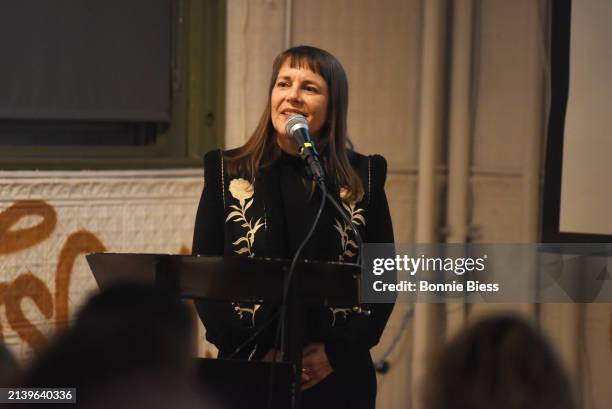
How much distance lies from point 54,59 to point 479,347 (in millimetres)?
2738

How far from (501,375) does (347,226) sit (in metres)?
1.13

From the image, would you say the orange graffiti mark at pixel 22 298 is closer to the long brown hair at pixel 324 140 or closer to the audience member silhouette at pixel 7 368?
the long brown hair at pixel 324 140

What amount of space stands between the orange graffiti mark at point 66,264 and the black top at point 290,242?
1.42 meters

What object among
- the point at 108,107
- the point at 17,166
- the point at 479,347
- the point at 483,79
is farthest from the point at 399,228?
the point at 479,347

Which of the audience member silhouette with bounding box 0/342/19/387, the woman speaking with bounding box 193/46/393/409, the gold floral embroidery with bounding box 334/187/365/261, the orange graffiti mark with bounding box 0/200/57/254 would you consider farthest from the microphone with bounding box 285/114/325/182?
the orange graffiti mark with bounding box 0/200/57/254

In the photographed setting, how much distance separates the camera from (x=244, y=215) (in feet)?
7.32

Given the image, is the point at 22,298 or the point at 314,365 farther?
the point at 22,298

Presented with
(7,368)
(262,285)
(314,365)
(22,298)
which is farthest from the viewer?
(22,298)

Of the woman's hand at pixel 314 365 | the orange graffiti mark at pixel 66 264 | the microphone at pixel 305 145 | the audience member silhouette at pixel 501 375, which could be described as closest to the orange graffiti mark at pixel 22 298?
the orange graffiti mark at pixel 66 264

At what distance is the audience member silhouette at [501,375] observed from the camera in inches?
43.0

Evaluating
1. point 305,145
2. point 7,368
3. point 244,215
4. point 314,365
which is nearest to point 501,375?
point 7,368

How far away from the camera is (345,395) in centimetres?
222

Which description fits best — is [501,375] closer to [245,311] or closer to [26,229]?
[245,311]

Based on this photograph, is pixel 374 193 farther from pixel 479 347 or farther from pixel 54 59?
pixel 54 59
